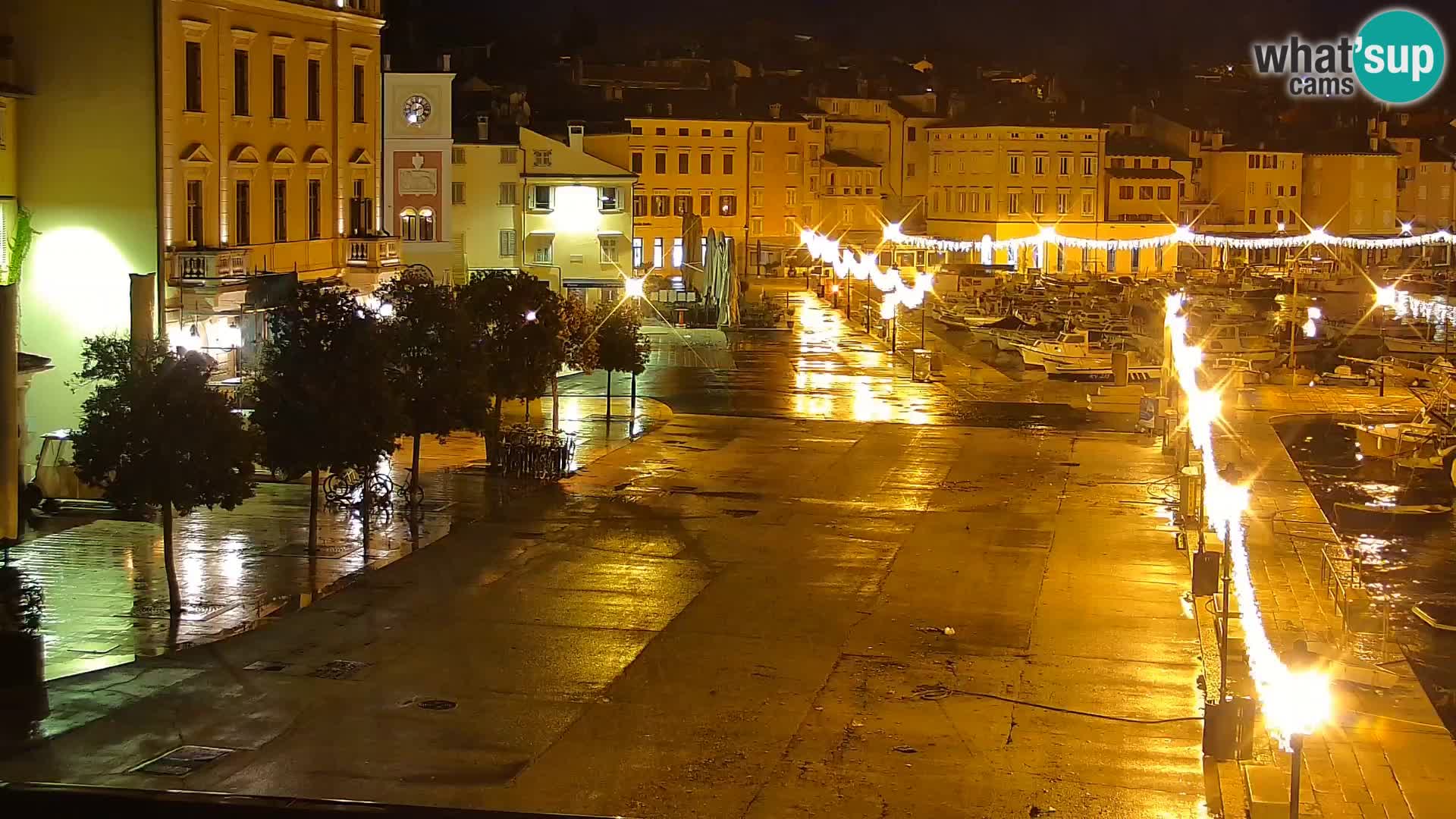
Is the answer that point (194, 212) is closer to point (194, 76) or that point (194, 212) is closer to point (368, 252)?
→ point (194, 76)

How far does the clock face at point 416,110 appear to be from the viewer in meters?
57.1

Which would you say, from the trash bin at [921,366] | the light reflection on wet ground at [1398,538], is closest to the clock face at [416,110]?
the trash bin at [921,366]

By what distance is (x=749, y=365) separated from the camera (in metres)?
52.9

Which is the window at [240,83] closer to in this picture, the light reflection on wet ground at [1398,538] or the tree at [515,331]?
the tree at [515,331]

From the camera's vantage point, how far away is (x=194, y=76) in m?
32.8

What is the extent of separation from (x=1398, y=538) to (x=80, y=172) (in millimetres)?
23180

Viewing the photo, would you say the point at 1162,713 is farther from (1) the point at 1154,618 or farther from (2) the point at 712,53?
(2) the point at 712,53

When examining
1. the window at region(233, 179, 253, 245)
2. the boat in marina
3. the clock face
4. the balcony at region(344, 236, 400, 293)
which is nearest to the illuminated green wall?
the window at region(233, 179, 253, 245)

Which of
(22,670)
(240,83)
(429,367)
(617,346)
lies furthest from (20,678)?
(617,346)

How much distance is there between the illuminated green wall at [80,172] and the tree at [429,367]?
7.44m

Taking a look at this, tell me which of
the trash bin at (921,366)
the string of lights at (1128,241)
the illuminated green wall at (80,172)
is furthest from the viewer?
the string of lights at (1128,241)

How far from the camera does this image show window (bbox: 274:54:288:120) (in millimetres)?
35719

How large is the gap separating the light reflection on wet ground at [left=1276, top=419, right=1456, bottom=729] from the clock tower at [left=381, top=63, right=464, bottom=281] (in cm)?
2655

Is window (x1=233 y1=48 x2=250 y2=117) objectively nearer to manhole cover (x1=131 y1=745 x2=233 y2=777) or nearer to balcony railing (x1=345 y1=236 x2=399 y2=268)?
balcony railing (x1=345 y1=236 x2=399 y2=268)
